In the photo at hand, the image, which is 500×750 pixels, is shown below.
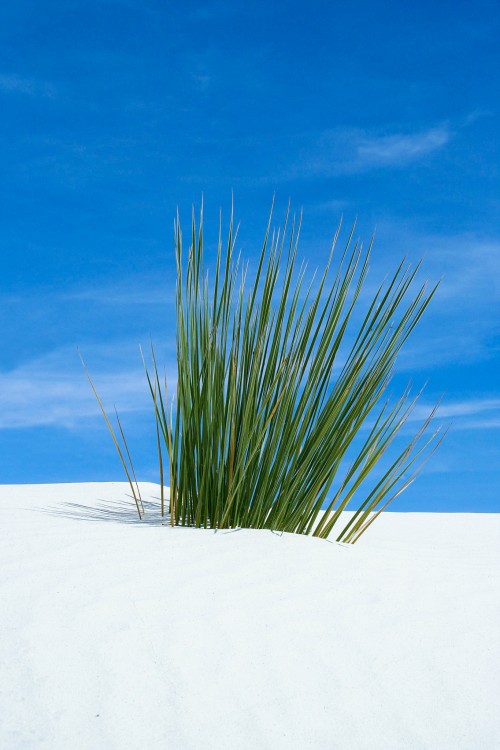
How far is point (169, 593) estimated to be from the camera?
1.73 meters

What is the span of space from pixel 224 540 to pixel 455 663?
2.41 ft

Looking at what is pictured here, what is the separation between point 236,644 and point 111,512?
4.52 ft

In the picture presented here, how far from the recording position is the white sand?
52.6 inches

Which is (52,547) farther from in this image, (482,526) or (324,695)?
(482,526)

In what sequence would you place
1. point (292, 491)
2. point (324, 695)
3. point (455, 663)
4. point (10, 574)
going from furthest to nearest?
point (292, 491) → point (10, 574) → point (455, 663) → point (324, 695)

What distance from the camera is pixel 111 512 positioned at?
→ 2.85 metres

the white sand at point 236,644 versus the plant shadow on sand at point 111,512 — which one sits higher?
the plant shadow on sand at point 111,512

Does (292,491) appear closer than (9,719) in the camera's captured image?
No

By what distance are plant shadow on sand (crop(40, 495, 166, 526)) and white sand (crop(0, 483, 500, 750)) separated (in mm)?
279

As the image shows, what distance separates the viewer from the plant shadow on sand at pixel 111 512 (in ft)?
8.27

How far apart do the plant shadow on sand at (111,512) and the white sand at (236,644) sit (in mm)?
279

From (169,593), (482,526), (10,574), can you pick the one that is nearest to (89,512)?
(10,574)

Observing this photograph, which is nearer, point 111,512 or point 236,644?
point 236,644

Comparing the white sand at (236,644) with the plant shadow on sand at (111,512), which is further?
the plant shadow on sand at (111,512)
